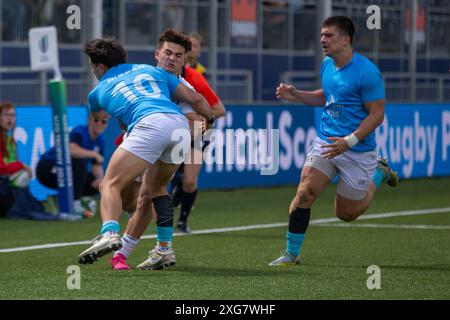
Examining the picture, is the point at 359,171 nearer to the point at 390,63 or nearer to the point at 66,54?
the point at 66,54

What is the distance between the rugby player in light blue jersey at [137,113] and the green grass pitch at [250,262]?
752 millimetres

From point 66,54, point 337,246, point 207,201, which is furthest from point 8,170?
point 66,54

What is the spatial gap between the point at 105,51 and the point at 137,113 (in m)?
0.52

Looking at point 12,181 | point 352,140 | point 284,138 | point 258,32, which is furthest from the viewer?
point 258,32

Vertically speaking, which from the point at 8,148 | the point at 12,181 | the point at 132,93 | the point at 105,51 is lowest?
the point at 12,181

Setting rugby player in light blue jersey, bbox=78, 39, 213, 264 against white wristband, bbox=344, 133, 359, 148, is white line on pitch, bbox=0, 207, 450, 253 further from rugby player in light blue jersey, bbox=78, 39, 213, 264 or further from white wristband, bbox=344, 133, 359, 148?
white wristband, bbox=344, 133, 359, 148

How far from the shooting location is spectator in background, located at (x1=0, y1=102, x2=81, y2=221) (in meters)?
14.7

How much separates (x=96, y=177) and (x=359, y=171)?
6.08 m

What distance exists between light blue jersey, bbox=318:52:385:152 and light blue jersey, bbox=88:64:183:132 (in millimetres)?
1270

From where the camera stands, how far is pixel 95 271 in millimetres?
9898

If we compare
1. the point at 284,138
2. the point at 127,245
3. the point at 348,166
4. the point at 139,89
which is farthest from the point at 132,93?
the point at 284,138

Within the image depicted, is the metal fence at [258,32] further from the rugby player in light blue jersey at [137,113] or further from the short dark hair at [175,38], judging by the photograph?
the rugby player in light blue jersey at [137,113]

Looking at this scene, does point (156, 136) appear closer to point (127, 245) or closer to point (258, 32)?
point (127, 245)

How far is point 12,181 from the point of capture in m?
14.7
